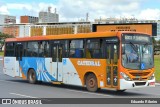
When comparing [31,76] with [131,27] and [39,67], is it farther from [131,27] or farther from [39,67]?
[131,27]

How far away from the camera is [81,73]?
18.5 m

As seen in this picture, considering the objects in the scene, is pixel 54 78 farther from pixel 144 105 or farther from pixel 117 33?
pixel 144 105

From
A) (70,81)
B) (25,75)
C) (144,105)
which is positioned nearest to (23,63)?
(25,75)

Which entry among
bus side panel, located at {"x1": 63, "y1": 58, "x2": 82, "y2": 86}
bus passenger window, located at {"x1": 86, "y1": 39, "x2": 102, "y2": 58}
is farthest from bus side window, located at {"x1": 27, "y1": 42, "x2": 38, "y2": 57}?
bus passenger window, located at {"x1": 86, "y1": 39, "x2": 102, "y2": 58}

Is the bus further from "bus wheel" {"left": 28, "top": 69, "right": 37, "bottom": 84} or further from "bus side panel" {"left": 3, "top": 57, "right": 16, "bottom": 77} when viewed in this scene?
"bus side panel" {"left": 3, "top": 57, "right": 16, "bottom": 77}

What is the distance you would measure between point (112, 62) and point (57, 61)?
439 cm

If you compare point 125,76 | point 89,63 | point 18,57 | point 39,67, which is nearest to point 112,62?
point 125,76

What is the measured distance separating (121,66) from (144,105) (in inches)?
137

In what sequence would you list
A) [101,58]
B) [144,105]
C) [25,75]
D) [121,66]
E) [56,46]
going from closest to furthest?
[144,105]
[121,66]
[101,58]
[56,46]
[25,75]

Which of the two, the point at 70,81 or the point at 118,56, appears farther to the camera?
the point at 70,81

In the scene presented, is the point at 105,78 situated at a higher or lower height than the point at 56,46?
lower

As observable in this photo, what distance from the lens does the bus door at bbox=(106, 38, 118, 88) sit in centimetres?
1646

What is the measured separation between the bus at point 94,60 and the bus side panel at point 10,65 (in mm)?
1805

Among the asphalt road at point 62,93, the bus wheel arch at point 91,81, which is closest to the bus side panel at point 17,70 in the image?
the asphalt road at point 62,93
